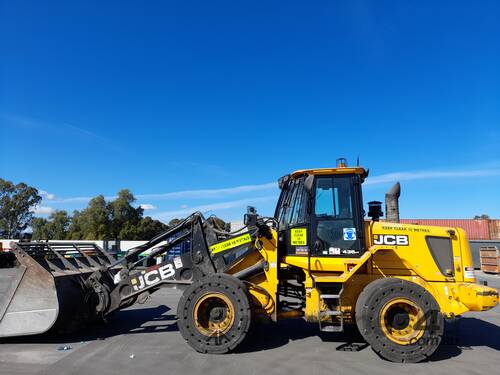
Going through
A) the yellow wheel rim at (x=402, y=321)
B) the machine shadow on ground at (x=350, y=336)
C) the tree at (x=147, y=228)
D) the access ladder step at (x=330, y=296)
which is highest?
the tree at (x=147, y=228)

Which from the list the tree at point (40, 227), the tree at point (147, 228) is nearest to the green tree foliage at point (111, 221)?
the tree at point (147, 228)

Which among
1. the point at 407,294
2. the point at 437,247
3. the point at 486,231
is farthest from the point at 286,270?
the point at 486,231

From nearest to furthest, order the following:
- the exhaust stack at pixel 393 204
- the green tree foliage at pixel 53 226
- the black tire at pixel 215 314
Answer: the black tire at pixel 215 314 < the exhaust stack at pixel 393 204 < the green tree foliage at pixel 53 226

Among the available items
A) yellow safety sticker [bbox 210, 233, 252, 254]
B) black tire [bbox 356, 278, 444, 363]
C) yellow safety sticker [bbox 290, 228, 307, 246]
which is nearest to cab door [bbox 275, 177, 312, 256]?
yellow safety sticker [bbox 290, 228, 307, 246]

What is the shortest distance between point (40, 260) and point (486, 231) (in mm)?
41030

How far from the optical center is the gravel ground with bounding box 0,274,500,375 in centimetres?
497

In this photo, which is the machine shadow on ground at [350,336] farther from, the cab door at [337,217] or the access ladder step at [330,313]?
the cab door at [337,217]

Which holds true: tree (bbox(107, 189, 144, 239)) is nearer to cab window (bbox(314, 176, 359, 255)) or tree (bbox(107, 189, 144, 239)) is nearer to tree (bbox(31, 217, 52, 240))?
tree (bbox(31, 217, 52, 240))

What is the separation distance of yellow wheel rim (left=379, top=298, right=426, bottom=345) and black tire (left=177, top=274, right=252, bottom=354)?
209cm

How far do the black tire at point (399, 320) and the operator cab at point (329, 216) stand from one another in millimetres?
766

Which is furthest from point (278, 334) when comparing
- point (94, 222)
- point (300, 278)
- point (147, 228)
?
point (147, 228)

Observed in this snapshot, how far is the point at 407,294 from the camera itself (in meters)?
5.55

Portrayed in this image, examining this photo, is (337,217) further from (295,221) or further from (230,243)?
(230,243)

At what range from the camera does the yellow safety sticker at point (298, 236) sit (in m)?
6.25
